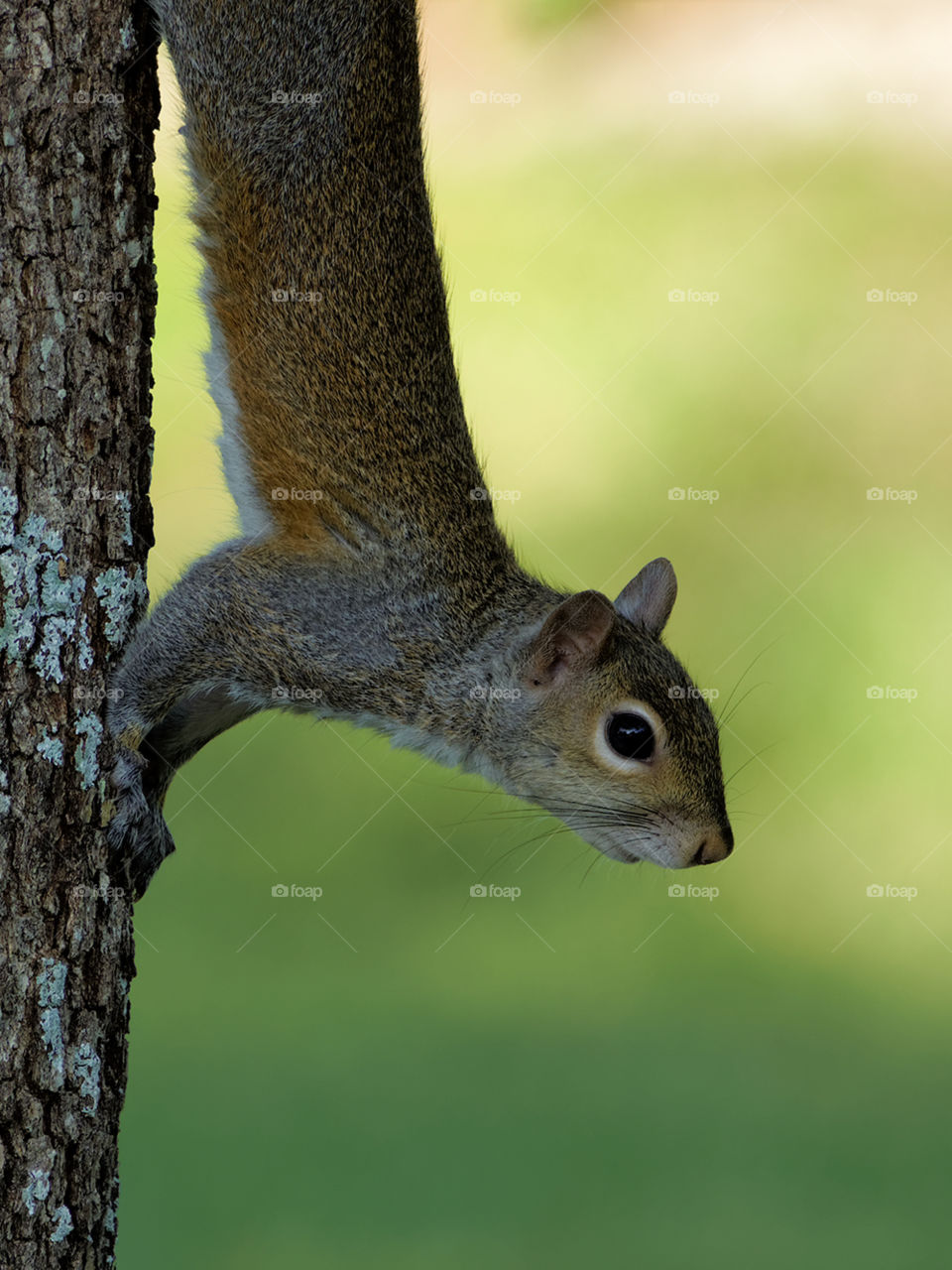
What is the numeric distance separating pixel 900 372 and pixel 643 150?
148cm

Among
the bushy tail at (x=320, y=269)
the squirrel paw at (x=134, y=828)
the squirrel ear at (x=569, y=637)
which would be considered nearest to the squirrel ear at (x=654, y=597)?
the squirrel ear at (x=569, y=637)

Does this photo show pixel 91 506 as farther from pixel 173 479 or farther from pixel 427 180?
pixel 173 479

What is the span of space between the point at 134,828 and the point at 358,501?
27.3 inches

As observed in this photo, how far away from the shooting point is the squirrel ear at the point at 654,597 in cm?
275

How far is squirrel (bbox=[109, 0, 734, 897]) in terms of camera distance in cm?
244

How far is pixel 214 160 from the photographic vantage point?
247 cm

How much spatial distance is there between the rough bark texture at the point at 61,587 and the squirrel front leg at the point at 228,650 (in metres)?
0.22

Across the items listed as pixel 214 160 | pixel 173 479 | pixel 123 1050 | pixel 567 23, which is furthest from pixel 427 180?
pixel 567 23

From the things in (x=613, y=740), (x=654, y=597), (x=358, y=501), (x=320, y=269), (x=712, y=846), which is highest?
(x=320, y=269)

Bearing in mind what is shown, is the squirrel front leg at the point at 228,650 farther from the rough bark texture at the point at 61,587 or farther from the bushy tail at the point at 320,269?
the rough bark texture at the point at 61,587

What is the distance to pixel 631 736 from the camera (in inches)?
97.0

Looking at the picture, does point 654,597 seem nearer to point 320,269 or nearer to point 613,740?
point 613,740

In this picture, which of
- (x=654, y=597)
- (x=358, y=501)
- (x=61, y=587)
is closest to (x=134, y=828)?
(x=61, y=587)

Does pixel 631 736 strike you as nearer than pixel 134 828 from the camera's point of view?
No
